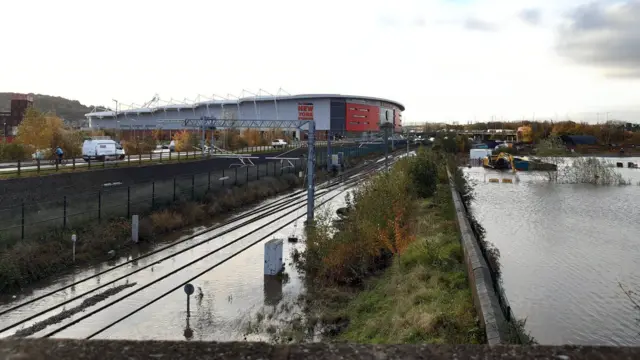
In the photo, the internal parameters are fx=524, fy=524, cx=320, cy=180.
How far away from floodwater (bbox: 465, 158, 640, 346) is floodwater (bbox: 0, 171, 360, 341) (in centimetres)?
787

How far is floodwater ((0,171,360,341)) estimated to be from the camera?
14461 millimetres

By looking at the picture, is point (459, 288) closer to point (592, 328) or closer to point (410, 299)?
point (410, 299)

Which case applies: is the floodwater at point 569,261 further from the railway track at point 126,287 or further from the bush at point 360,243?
the railway track at point 126,287

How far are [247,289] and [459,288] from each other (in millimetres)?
8153

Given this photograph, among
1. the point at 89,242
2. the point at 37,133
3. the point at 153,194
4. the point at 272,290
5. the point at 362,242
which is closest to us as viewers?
the point at 272,290

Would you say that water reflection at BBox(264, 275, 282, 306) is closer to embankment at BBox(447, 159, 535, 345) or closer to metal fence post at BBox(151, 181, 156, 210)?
embankment at BBox(447, 159, 535, 345)

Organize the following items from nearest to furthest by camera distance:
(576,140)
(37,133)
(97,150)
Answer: (97,150)
(37,133)
(576,140)

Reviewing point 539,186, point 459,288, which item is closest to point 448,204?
point 459,288

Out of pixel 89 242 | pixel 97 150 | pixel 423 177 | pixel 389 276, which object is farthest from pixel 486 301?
pixel 97 150

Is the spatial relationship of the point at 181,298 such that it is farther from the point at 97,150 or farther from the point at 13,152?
the point at 13,152

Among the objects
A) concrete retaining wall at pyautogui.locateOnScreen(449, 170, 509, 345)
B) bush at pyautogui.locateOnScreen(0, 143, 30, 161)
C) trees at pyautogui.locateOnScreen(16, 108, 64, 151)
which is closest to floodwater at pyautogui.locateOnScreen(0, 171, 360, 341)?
concrete retaining wall at pyautogui.locateOnScreen(449, 170, 509, 345)

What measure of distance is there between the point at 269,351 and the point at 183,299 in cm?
1567

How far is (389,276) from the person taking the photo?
17.7 meters

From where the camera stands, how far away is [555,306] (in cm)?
1557
